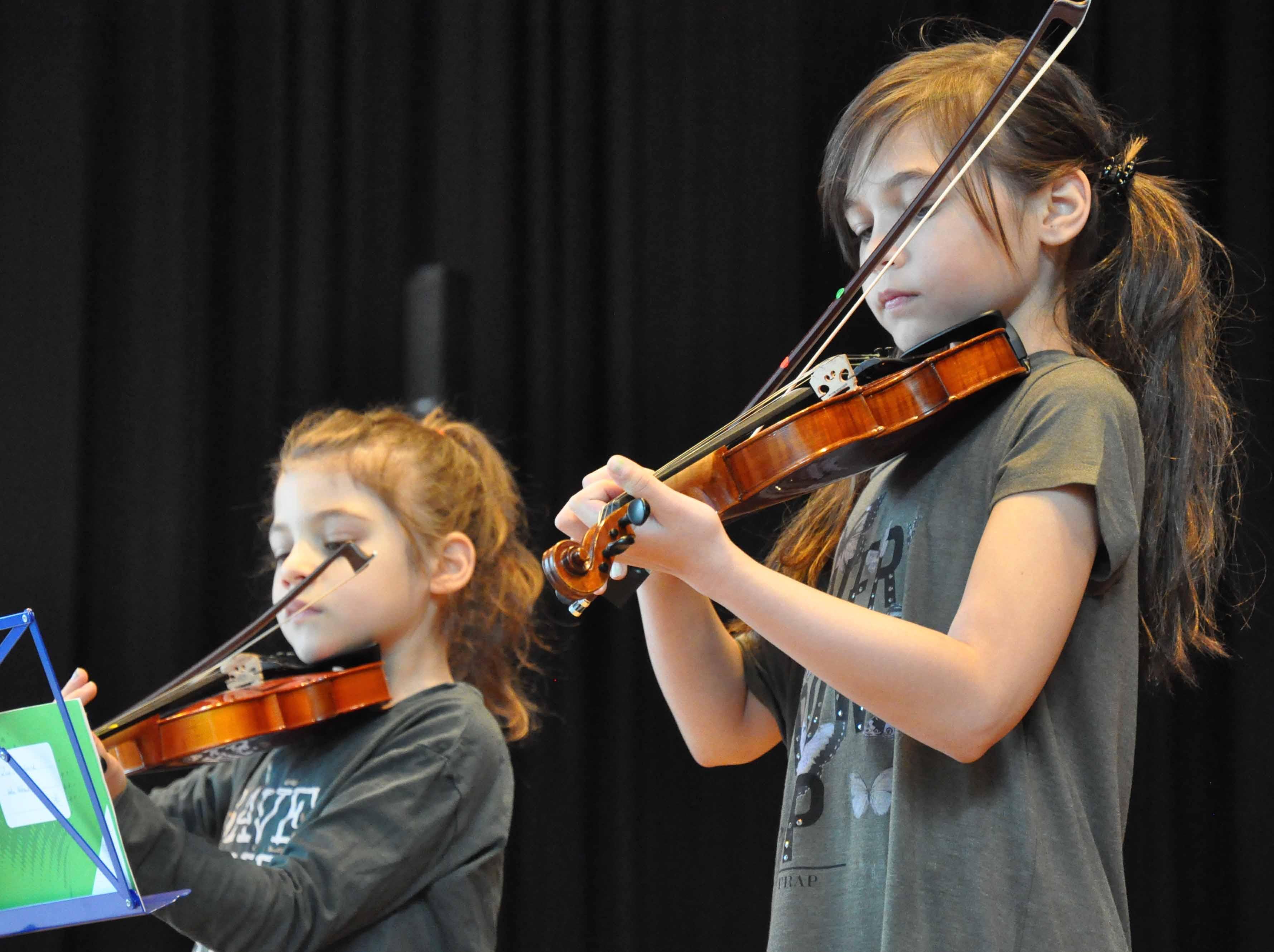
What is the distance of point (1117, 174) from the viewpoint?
1128 mm

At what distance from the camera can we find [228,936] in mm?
1296

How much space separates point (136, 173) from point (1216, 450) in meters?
1.73

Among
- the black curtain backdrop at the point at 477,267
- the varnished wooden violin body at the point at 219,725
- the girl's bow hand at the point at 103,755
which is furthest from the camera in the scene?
the black curtain backdrop at the point at 477,267

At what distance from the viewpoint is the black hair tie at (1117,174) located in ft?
3.70

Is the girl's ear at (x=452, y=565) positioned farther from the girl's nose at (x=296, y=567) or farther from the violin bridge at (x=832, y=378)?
the violin bridge at (x=832, y=378)

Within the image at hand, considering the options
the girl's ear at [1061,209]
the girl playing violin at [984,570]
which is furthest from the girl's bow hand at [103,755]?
the girl's ear at [1061,209]

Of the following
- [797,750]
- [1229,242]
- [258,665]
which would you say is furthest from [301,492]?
[1229,242]

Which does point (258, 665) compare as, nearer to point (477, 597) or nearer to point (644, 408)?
point (477, 597)

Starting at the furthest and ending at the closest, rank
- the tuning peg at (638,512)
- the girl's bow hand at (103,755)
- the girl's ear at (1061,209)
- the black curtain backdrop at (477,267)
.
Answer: the black curtain backdrop at (477,267)
the girl's bow hand at (103,755)
the girl's ear at (1061,209)
the tuning peg at (638,512)

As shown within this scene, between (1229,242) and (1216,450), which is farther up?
(1229,242)

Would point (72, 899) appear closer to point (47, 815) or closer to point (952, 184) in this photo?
point (47, 815)

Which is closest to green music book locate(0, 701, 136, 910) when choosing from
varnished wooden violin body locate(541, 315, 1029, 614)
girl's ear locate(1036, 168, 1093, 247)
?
varnished wooden violin body locate(541, 315, 1029, 614)

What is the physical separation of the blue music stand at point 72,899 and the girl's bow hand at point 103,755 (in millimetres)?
249

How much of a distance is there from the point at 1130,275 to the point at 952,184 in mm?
215
